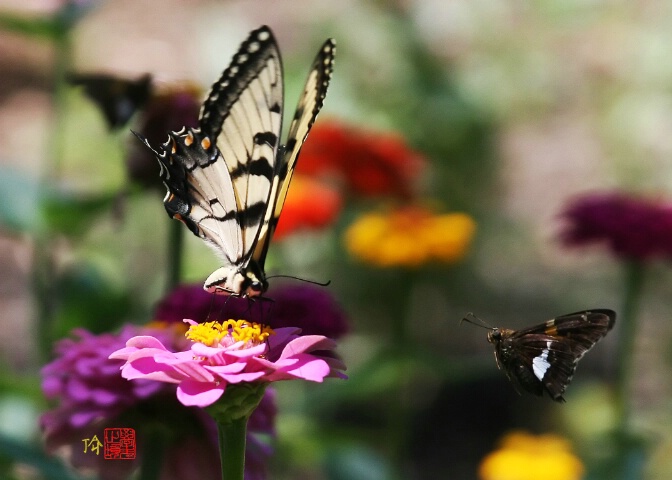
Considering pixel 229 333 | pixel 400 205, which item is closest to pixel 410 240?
pixel 400 205

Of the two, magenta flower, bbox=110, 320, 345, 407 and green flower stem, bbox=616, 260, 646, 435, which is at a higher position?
magenta flower, bbox=110, 320, 345, 407

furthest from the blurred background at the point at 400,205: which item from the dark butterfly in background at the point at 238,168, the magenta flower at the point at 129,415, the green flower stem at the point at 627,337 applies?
the dark butterfly in background at the point at 238,168

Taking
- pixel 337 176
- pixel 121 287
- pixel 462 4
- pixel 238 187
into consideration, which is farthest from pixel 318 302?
pixel 462 4

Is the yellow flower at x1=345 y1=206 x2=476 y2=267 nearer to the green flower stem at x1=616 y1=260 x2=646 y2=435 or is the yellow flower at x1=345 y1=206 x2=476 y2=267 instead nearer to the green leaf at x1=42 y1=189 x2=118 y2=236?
the green flower stem at x1=616 y1=260 x2=646 y2=435

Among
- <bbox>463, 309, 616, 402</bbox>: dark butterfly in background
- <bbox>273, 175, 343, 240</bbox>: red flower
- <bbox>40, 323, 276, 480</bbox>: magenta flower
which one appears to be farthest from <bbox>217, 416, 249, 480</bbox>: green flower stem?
<bbox>273, 175, 343, 240</bbox>: red flower

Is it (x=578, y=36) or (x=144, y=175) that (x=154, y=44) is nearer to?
(x=578, y=36)

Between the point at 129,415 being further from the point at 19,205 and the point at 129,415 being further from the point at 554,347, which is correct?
the point at 19,205
